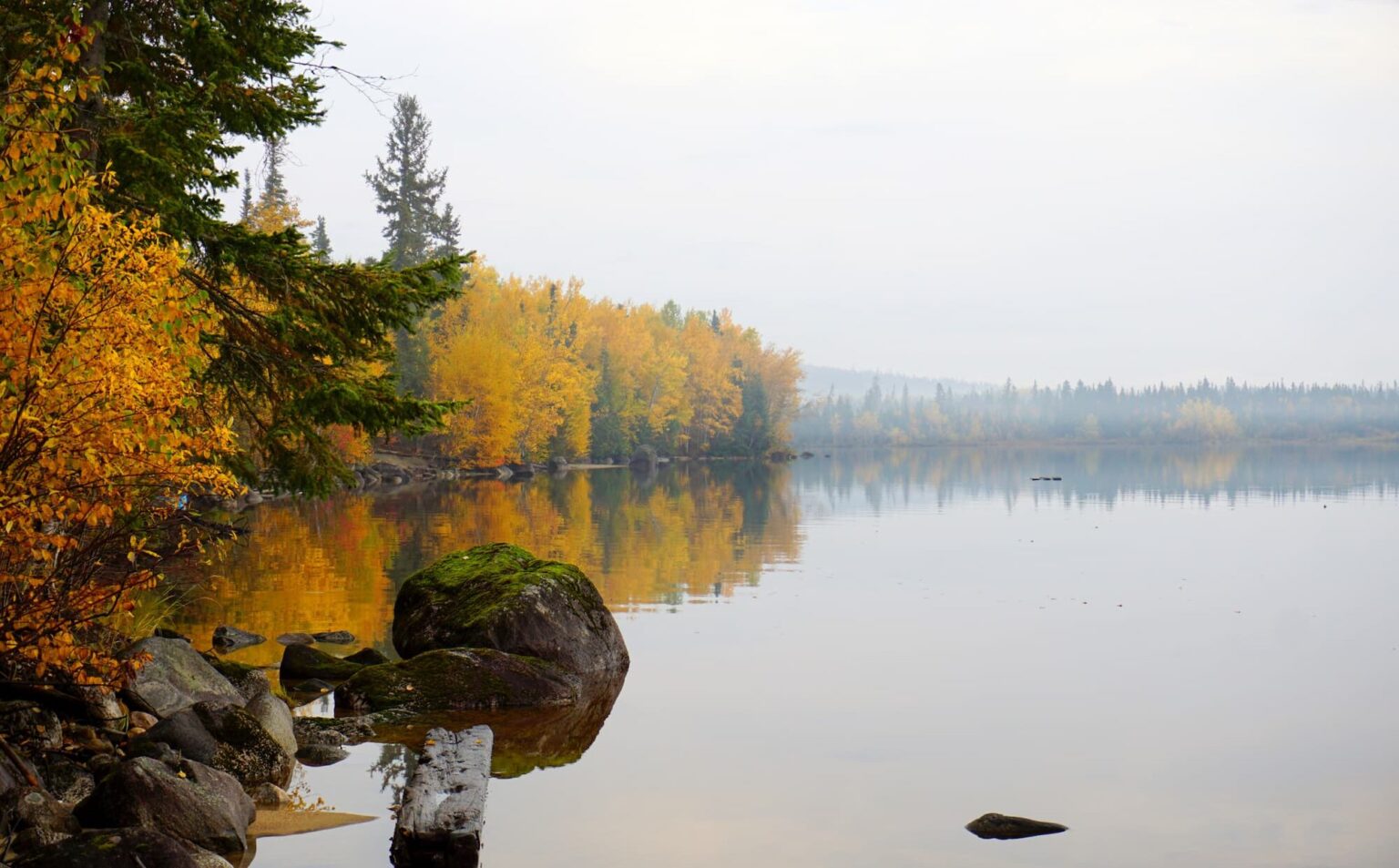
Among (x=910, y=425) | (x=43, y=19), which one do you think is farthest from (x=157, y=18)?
(x=910, y=425)

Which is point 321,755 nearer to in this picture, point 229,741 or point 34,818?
point 229,741

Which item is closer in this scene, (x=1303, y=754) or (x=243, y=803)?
(x=243, y=803)

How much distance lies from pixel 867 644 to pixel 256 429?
8322mm

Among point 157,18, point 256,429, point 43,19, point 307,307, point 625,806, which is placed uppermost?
point 157,18

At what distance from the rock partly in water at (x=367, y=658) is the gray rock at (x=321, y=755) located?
11.5 ft

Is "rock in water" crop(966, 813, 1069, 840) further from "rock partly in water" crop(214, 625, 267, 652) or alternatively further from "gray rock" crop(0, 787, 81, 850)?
"rock partly in water" crop(214, 625, 267, 652)

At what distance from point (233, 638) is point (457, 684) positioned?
441 cm

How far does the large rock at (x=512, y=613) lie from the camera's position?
13859mm

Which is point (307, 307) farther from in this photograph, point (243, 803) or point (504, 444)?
point (504, 444)

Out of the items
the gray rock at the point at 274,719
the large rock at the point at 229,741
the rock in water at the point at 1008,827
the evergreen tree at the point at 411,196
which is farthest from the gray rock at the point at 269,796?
the evergreen tree at the point at 411,196

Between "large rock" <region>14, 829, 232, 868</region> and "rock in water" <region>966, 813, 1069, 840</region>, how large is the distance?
5.44 meters

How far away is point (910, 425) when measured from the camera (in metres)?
175

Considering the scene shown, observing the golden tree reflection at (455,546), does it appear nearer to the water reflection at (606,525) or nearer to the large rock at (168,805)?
the water reflection at (606,525)

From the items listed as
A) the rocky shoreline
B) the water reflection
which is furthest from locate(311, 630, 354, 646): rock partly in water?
the water reflection
